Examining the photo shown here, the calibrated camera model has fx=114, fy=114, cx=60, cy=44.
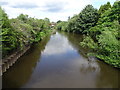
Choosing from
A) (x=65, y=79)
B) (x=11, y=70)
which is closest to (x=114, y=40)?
(x=65, y=79)

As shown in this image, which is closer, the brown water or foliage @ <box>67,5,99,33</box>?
the brown water

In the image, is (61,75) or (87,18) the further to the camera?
(87,18)

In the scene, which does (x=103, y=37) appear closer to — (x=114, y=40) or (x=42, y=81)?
(x=114, y=40)

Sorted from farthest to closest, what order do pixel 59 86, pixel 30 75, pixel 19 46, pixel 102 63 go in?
pixel 19 46 < pixel 102 63 < pixel 30 75 < pixel 59 86

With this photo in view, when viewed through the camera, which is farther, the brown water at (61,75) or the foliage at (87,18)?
the foliage at (87,18)

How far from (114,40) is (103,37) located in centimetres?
93

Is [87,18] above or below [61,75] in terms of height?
above

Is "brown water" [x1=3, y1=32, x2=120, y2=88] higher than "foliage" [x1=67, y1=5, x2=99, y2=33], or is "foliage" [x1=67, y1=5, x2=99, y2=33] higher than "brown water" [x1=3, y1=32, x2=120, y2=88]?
"foliage" [x1=67, y1=5, x2=99, y2=33]

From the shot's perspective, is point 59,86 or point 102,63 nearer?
point 59,86

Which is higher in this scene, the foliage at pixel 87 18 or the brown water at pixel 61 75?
the foliage at pixel 87 18

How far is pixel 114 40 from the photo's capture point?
838cm

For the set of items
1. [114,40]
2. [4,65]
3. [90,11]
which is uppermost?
[90,11]

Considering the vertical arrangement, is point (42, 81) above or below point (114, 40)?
below

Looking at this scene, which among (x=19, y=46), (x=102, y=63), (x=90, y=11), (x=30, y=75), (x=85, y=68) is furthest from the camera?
(x=90, y=11)
